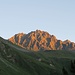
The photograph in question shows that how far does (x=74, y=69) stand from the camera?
435 feet

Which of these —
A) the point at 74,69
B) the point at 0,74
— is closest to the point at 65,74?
the point at 74,69

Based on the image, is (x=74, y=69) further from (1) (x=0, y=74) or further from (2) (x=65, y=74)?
(1) (x=0, y=74)

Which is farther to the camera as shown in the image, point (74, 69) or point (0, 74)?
point (0, 74)

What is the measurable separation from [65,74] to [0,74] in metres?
74.9

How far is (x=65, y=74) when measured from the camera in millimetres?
136625

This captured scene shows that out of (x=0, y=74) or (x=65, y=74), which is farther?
(x=0, y=74)

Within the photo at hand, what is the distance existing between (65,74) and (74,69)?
637cm

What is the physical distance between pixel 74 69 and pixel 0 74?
265 feet

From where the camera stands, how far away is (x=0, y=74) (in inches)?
7825
